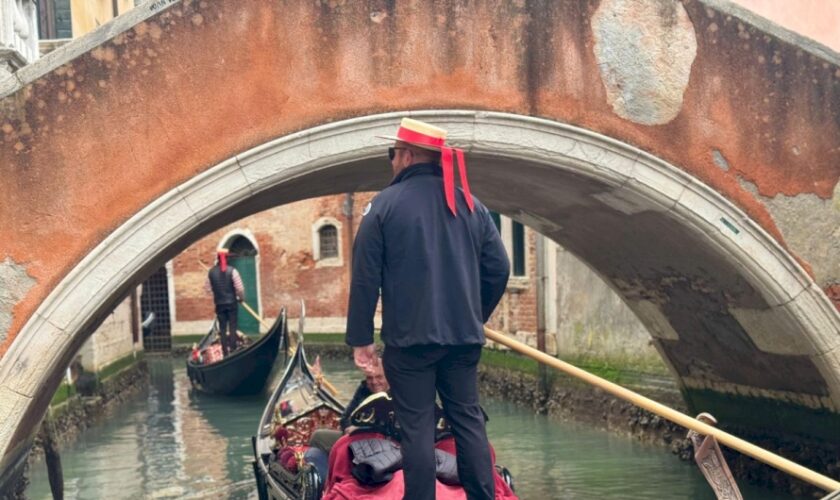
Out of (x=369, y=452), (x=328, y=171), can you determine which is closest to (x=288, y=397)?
(x=328, y=171)

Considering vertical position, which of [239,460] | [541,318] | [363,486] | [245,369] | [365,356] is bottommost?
[239,460]

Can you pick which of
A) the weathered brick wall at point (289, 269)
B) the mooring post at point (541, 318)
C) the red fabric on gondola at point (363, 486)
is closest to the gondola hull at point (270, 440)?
the red fabric on gondola at point (363, 486)

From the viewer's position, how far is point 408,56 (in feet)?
12.0

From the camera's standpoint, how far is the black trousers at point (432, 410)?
246 centimetres

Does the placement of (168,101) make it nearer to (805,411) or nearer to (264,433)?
(264,433)

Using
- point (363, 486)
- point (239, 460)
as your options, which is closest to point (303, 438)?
point (363, 486)

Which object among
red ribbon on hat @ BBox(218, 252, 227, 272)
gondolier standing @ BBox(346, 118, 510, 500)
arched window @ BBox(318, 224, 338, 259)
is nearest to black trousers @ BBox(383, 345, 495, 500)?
gondolier standing @ BBox(346, 118, 510, 500)

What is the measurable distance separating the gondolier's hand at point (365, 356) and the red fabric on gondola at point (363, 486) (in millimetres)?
288

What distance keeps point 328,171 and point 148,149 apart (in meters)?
0.58

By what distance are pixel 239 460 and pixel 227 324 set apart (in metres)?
2.95

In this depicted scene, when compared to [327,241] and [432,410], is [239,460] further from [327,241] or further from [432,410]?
[327,241]

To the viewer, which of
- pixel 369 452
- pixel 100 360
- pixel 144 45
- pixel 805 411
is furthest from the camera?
pixel 100 360

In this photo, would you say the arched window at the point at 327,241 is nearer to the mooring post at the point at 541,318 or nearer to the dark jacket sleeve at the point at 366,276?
the mooring post at the point at 541,318

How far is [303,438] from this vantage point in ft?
14.5
